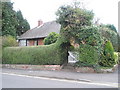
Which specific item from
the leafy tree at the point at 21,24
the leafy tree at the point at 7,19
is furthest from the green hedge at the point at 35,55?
the leafy tree at the point at 21,24

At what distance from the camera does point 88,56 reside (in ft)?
40.0

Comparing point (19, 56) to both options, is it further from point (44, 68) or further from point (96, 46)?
point (96, 46)

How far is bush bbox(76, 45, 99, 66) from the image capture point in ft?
39.7

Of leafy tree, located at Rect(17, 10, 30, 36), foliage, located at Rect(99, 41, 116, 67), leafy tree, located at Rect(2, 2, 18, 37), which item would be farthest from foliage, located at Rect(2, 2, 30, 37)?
foliage, located at Rect(99, 41, 116, 67)

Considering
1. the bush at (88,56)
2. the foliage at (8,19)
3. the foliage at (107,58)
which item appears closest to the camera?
the bush at (88,56)

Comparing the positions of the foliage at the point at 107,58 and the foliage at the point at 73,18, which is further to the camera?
the foliage at the point at 107,58

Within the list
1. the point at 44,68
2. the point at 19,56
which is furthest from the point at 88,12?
the point at 19,56

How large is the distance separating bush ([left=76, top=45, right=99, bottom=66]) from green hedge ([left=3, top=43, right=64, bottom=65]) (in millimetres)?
2152

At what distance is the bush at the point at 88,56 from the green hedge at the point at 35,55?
215cm

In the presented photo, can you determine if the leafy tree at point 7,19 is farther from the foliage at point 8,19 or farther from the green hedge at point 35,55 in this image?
the green hedge at point 35,55

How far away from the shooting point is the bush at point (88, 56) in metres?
12.1

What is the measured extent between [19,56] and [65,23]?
19.5 ft

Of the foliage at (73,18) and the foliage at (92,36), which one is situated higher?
the foliage at (73,18)

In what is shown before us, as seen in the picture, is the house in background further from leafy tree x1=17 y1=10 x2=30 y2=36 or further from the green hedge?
the green hedge
